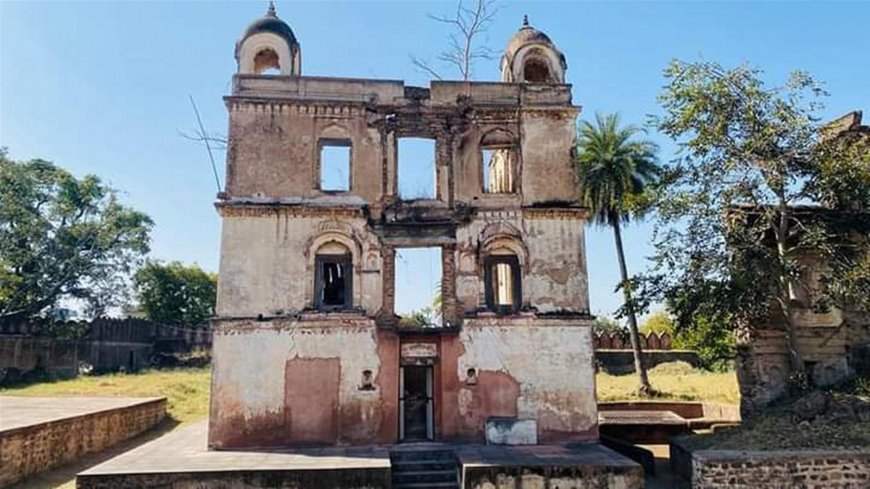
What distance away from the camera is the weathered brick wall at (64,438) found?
12.9 meters

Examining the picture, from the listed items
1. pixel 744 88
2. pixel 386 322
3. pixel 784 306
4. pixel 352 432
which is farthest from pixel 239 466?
pixel 744 88

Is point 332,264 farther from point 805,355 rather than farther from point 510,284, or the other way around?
point 805,355

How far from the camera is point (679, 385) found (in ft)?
87.0

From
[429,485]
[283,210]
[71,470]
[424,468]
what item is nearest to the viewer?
[429,485]

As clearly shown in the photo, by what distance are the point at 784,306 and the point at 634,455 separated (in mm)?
4910

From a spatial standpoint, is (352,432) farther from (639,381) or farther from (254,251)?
(639,381)

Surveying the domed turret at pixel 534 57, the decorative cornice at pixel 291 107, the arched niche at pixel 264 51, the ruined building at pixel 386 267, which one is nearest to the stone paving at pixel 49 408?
the ruined building at pixel 386 267

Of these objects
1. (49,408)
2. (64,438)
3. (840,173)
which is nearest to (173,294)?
(49,408)

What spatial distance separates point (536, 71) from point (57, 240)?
3124cm

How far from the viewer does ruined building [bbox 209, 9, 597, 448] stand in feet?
45.9

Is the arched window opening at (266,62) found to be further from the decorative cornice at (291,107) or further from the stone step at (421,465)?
the stone step at (421,465)

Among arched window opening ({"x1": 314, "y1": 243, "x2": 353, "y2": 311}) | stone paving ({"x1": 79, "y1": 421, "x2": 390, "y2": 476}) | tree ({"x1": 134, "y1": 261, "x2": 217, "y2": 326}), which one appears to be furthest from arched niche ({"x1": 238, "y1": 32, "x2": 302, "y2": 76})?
tree ({"x1": 134, "y1": 261, "x2": 217, "y2": 326})

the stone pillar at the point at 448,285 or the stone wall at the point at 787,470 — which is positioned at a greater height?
the stone pillar at the point at 448,285

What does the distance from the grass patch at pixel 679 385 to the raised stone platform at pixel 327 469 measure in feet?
37.6
